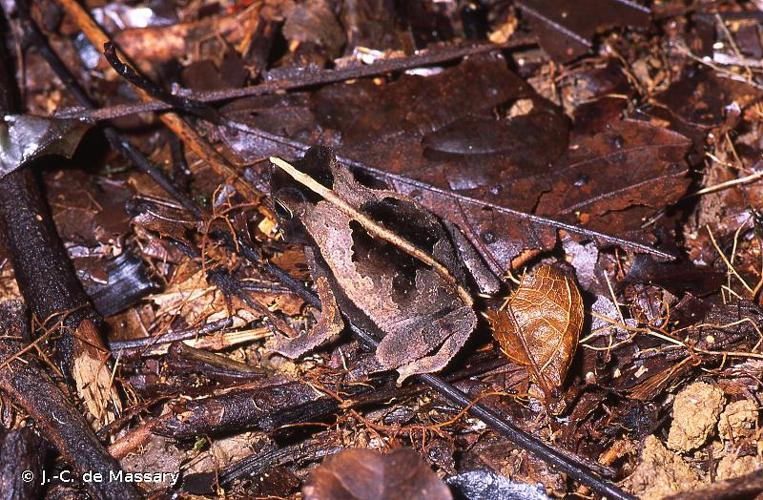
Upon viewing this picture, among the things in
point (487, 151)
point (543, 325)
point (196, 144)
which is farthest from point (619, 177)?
point (196, 144)

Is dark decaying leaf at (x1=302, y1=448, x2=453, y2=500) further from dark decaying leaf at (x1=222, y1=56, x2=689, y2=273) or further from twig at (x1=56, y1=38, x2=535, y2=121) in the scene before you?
twig at (x1=56, y1=38, x2=535, y2=121)

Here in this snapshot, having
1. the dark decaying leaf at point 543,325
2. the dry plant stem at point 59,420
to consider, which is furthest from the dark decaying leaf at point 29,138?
the dark decaying leaf at point 543,325

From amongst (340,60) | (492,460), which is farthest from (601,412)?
(340,60)

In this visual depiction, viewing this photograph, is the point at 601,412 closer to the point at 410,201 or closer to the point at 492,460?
the point at 492,460

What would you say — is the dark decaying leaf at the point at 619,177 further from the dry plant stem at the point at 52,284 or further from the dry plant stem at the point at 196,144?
the dry plant stem at the point at 52,284

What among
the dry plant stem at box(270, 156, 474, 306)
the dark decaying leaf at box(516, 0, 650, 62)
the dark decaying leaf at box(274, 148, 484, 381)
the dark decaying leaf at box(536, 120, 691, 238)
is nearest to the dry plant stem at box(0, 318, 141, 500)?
the dark decaying leaf at box(274, 148, 484, 381)

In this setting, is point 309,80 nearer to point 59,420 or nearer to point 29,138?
point 29,138
